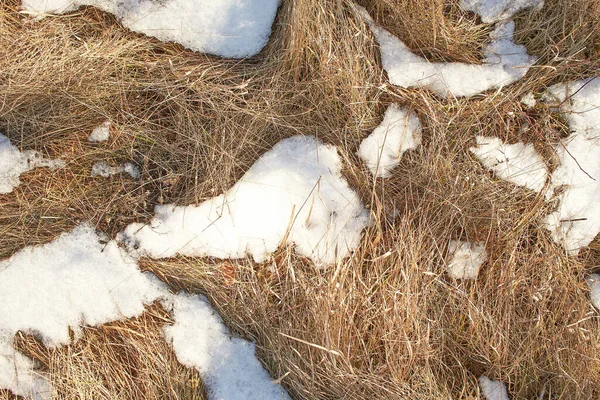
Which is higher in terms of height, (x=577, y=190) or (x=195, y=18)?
(x=195, y=18)

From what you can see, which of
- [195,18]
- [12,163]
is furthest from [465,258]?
[12,163]

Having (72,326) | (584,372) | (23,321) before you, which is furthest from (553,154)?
(23,321)

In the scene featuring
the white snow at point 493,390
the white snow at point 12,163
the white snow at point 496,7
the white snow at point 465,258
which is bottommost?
the white snow at point 493,390

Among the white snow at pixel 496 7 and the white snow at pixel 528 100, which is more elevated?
the white snow at pixel 496 7

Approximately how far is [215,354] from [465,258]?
3.54ft

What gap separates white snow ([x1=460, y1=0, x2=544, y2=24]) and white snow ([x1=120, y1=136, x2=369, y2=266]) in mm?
929

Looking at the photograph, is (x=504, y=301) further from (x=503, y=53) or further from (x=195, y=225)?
(x=195, y=225)

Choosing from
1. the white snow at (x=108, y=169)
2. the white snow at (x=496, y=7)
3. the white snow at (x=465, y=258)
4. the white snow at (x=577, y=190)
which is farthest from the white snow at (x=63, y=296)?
the white snow at (x=496, y=7)

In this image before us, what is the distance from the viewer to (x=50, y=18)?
194 centimetres

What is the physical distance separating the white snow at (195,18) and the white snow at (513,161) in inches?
41.1

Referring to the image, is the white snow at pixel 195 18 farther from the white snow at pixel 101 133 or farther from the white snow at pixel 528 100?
the white snow at pixel 528 100

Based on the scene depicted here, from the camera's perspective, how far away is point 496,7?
1.97 metres

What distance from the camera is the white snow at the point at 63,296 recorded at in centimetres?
186

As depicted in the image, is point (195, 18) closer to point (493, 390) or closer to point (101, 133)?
point (101, 133)
